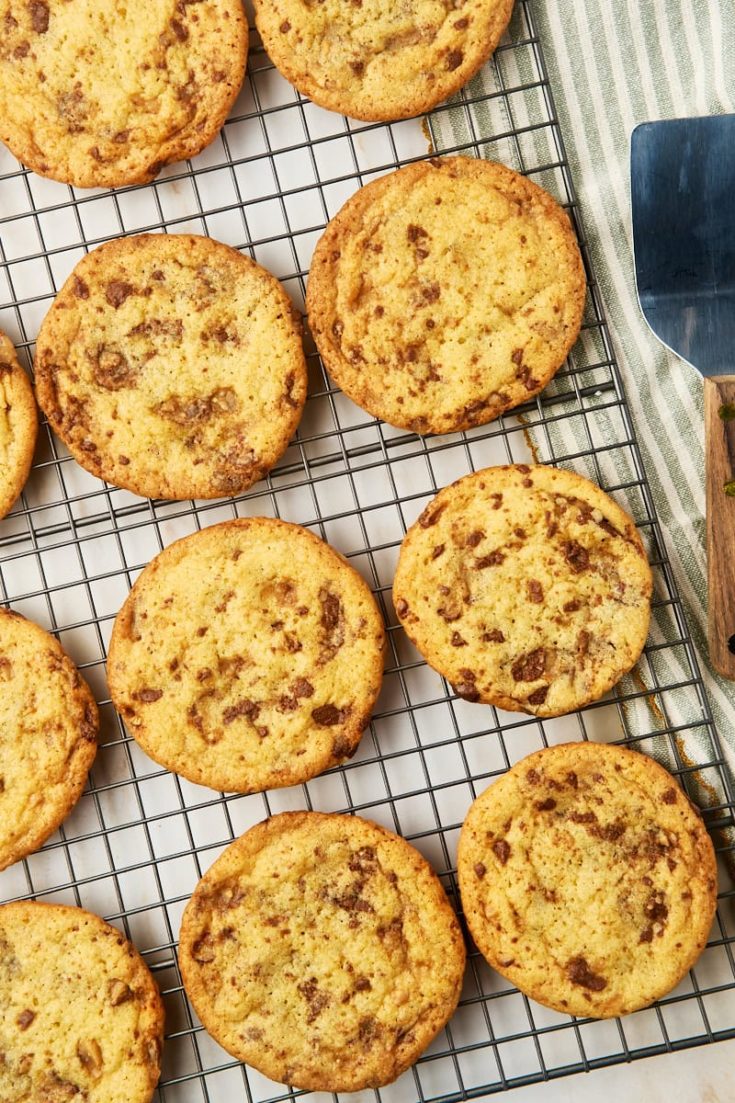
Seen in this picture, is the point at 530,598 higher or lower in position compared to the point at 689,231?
lower

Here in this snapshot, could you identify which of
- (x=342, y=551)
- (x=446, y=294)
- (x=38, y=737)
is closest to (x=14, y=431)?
(x=38, y=737)

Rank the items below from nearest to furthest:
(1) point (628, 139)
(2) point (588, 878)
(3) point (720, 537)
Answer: (2) point (588, 878)
(3) point (720, 537)
(1) point (628, 139)

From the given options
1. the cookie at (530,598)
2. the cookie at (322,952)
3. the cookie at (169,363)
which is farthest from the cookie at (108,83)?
the cookie at (322,952)

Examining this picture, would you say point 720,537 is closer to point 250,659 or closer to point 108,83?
point 250,659

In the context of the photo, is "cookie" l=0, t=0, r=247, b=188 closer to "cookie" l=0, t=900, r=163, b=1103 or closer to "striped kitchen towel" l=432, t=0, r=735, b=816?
"striped kitchen towel" l=432, t=0, r=735, b=816

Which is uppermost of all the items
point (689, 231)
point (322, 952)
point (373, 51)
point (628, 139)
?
point (373, 51)

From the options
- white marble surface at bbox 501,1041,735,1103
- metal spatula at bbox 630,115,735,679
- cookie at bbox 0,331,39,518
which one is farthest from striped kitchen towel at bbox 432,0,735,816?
cookie at bbox 0,331,39,518

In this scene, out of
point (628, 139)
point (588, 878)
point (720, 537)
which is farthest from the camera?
point (628, 139)
